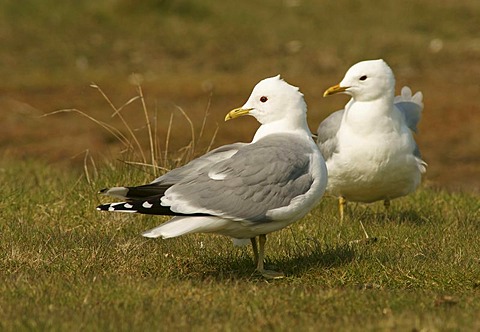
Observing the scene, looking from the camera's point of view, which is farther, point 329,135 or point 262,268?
point 329,135

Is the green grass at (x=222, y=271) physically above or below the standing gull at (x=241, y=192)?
below

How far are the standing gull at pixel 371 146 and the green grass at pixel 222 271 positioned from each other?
0.84ft

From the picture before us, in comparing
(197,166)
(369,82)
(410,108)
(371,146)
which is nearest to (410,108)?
(410,108)

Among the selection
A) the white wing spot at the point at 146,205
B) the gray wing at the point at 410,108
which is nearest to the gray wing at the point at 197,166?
the white wing spot at the point at 146,205

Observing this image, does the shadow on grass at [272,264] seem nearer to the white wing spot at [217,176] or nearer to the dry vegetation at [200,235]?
the dry vegetation at [200,235]

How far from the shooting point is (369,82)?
7895 millimetres

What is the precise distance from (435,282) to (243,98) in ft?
36.4

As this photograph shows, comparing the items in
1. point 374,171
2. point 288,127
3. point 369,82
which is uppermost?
point 288,127

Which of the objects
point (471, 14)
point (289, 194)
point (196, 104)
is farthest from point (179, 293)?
point (471, 14)

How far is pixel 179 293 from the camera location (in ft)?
17.4

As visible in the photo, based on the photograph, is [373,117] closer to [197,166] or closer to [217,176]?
[197,166]

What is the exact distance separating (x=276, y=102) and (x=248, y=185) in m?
0.79

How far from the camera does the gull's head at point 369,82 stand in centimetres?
788

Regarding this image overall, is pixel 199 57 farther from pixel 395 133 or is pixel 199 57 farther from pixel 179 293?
pixel 179 293
